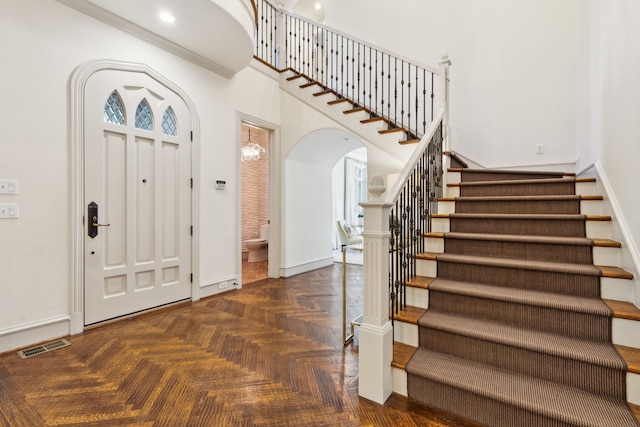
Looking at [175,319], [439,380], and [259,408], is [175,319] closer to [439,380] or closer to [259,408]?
[259,408]

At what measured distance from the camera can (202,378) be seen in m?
2.05

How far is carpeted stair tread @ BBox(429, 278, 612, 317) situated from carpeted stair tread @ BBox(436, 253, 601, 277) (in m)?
0.15

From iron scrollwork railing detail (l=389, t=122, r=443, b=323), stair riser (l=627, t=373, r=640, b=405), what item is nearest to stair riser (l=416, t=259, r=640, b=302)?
stair riser (l=627, t=373, r=640, b=405)

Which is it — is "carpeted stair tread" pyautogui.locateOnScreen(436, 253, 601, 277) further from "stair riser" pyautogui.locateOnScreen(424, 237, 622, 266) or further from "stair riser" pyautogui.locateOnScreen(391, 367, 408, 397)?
"stair riser" pyautogui.locateOnScreen(391, 367, 408, 397)

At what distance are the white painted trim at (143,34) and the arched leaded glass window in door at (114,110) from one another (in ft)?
2.14

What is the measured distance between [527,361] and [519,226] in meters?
1.22

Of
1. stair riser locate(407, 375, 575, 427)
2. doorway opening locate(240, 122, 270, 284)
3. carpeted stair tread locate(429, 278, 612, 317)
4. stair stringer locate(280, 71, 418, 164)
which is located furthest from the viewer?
Result: doorway opening locate(240, 122, 270, 284)

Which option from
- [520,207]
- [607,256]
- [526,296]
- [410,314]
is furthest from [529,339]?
[520,207]

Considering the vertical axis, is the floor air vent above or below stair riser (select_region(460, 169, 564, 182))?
below

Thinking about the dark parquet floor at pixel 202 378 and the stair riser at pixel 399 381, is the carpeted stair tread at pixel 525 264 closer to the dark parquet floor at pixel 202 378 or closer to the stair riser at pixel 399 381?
the stair riser at pixel 399 381

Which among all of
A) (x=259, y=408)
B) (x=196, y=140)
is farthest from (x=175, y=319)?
(x=196, y=140)

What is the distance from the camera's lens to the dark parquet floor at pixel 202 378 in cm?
167

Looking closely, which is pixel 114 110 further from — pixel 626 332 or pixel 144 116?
pixel 626 332

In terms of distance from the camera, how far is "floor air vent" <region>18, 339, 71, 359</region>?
7.70ft
